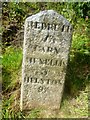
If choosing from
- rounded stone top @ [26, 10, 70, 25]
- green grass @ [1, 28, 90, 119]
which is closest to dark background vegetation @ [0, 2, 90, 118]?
green grass @ [1, 28, 90, 119]

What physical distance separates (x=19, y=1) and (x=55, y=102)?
2.52 meters

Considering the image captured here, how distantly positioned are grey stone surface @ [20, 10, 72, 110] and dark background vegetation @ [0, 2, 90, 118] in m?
0.17

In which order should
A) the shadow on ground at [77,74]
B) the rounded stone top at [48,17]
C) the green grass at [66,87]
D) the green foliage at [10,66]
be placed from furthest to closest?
the green foliage at [10,66] → the shadow on ground at [77,74] → the green grass at [66,87] → the rounded stone top at [48,17]

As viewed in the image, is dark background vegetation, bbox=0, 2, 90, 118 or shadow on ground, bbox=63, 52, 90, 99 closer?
dark background vegetation, bbox=0, 2, 90, 118

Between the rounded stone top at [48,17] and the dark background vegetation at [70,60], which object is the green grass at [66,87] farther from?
the rounded stone top at [48,17]

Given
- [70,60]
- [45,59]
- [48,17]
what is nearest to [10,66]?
[70,60]

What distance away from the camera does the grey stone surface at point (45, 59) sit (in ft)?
9.27

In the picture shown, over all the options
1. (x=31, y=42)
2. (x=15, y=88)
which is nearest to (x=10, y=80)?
(x=15, y=88)

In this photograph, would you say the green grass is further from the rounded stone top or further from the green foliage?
the rounded stone top

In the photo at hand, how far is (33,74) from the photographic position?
3.13m

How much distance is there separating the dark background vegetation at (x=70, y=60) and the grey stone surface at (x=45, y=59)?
17cm

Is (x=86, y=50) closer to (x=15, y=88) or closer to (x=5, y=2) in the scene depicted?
(x=15, y=88)

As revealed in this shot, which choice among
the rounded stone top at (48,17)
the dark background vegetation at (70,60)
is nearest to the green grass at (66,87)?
the dark background vegetation at (70,60)

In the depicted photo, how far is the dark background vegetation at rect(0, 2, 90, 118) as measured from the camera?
3381mm
